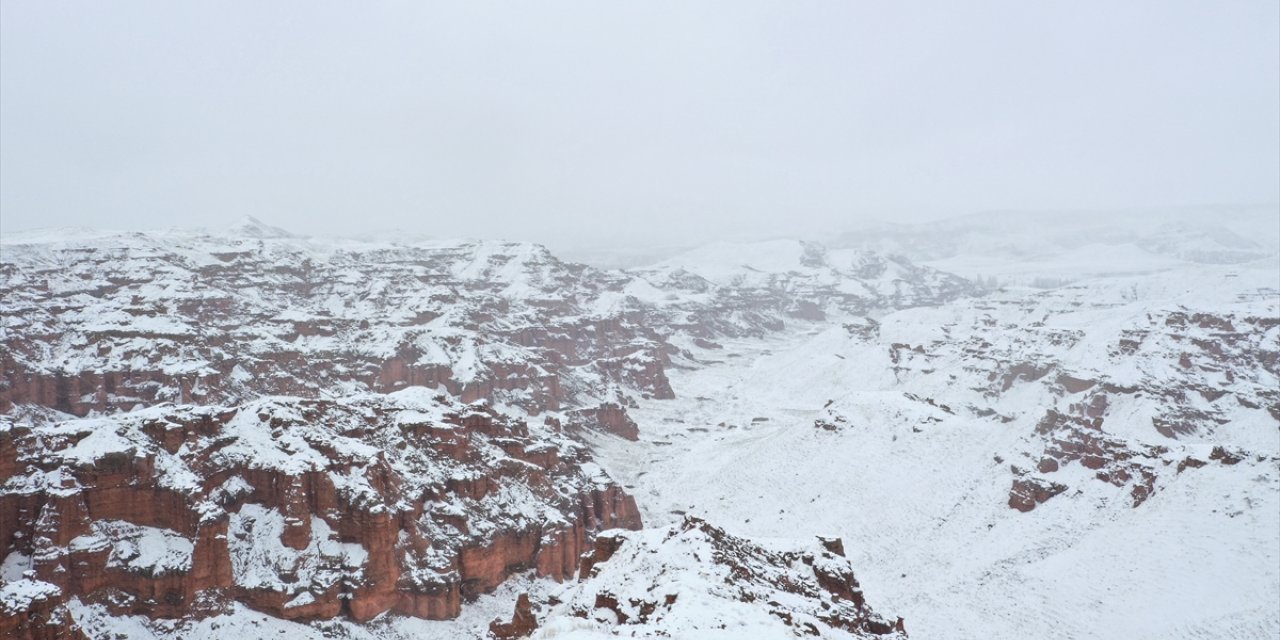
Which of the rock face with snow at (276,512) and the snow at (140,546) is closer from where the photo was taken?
the rock face with snow at (276,512)

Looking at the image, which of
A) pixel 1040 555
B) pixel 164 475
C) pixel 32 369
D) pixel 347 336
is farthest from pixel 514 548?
pixel 347 336

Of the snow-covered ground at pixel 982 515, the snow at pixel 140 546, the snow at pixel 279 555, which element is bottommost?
the snow-covered ground at pixel 982 515

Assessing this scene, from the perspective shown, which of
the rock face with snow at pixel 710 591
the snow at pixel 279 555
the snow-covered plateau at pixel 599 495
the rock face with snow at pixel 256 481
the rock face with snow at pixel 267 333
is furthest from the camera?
the rock face with snow at pixel 267 333

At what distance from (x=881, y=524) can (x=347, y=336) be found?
94.7m

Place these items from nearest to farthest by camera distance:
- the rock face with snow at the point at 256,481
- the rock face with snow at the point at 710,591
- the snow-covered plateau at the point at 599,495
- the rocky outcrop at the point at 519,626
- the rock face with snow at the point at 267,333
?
the rock face with snow at the point at 710,591 → the rocky outcrop at the point at 519,626 → the snow-covered plateau at the point at 599,495 → the rock face with snow at the point at 256,481 → the rock face with snow at the point at 267,333

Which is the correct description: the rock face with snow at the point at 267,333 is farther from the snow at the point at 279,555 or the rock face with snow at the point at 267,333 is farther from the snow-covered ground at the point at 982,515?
the snow at the point at 279,555

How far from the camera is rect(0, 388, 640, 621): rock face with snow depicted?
135 feet

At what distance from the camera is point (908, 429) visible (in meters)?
81.0

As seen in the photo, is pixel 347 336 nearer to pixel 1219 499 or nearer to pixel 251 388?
pixel 251 388

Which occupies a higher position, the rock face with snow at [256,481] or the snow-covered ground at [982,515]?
the rock face with snow at [256,481]

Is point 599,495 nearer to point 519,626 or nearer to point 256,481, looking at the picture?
point 256,481

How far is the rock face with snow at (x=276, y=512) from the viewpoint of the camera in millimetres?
41281

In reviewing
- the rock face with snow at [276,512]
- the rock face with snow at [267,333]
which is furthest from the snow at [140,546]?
the rock face with snow at [267,333]

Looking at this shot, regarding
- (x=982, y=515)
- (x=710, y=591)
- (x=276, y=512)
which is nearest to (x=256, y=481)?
(x=276, y=512)
